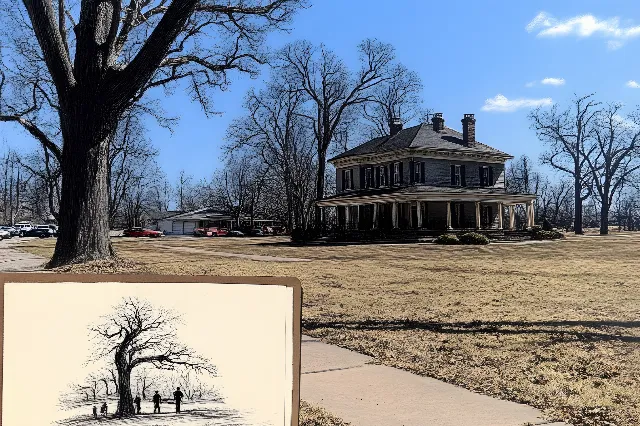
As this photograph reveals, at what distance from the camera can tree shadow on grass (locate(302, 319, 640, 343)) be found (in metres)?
4.66

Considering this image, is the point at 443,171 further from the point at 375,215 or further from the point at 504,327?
the point at 504,327

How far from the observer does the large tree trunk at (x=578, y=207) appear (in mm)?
8465

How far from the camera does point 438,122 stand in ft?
70.9

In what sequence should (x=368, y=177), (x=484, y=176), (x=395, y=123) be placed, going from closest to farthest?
(x=395, y=123), (x=484, y=176), (x=368, y=177)

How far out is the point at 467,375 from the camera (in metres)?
3.47

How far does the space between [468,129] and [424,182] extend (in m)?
2.42

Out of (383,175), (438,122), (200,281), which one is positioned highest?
(438,122)

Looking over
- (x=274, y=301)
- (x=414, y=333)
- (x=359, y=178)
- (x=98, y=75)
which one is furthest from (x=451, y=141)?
(x=274, y=301)

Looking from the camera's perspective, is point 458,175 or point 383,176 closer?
point 458,175

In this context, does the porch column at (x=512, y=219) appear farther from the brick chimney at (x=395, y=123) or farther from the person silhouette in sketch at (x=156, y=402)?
the person silhouette in sketch at (x=156, y=402)

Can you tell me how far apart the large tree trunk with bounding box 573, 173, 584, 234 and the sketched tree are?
7.52 meters

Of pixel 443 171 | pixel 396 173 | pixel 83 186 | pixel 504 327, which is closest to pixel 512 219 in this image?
pixel 443 171

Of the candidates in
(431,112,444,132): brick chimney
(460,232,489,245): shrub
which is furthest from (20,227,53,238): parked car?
(460,232,489,245): shrub

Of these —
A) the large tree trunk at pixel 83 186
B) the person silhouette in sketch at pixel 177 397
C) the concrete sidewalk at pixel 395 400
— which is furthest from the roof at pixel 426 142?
the person silhouette in sketch at pixel 177 397
